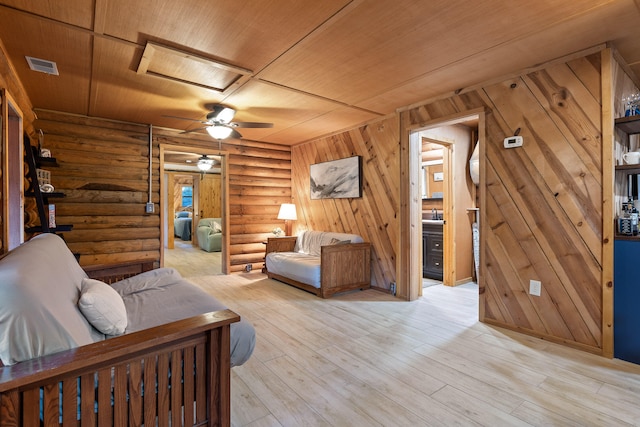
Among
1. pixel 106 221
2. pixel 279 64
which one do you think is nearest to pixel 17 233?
pixel 106 221

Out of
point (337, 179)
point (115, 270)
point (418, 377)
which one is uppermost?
point (337, 179)

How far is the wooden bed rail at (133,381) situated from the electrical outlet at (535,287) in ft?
8.72

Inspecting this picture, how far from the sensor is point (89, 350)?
1116mm

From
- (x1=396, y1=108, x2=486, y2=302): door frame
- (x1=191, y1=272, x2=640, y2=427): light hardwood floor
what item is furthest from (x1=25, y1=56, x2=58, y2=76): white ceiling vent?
(x1=396, y1=108, x2=486, y2=302): door frame

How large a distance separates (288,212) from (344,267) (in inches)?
73.0

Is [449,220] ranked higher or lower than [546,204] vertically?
lower

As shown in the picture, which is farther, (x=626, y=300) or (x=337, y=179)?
(x=337, y=179)

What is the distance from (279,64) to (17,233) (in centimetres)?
272

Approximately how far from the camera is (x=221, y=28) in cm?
216

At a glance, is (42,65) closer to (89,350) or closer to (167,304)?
(167,304)

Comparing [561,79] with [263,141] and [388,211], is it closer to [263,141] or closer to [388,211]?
[388,211]

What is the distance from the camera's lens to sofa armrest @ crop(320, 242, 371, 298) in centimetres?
402

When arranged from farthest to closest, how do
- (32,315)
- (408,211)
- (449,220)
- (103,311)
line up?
(449,220)
(408,211)
(103,311)
(32,315)

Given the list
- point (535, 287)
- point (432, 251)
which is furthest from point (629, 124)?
point (432, 251)
